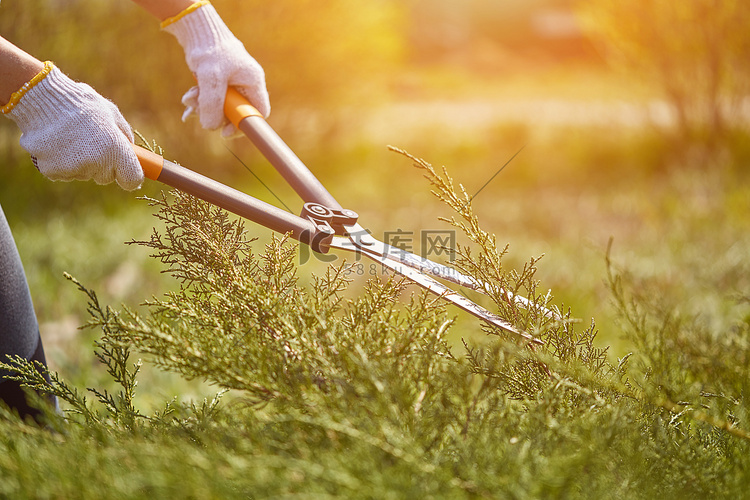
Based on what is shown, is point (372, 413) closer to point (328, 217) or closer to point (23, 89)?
point (328, 217)

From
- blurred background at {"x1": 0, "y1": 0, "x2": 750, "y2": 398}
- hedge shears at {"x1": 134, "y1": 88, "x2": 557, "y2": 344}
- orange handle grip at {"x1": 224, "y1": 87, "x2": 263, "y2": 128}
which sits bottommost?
hedge shears at {"x1": 134, "y1": 88, "x2": 557, "y2": 344}

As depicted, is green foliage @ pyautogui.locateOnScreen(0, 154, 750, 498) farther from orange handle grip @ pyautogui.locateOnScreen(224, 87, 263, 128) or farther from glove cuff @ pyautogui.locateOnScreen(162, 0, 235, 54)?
glove cuff @ pyautogui.locateOnScreen(162, 0, 235, 54)

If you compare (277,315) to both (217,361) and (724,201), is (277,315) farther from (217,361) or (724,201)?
(724,201)

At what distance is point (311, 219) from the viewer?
4.43ft

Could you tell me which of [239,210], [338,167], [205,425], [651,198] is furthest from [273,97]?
[205,425]

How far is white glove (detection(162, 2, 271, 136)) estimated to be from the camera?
165 centimetres

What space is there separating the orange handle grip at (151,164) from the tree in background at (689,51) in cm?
610

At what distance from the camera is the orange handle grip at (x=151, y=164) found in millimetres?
1250

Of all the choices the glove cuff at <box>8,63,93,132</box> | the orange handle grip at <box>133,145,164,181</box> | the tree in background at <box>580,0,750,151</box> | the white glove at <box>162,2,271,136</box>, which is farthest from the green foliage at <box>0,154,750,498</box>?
the tree in background at <box>580,0,750,151</box>

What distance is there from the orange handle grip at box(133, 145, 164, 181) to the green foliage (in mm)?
128

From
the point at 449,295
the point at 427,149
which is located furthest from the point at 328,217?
the point at 427,149

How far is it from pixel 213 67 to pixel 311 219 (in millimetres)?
600

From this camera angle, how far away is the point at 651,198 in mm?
5312

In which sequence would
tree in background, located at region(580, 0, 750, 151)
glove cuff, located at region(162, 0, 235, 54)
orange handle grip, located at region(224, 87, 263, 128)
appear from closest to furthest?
orange handle grip, located at region(224, 87, 263, 128), glove cuff, located at region(162, 0, 235, 54), tree in background, located at region(580, 0, 750, 151)
